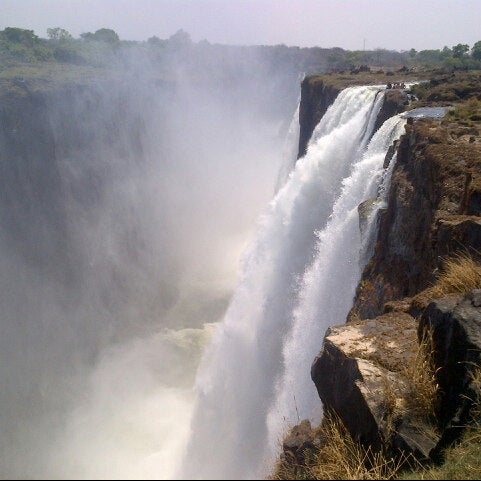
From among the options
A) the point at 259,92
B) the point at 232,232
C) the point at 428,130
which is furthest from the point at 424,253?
the point at 259,92

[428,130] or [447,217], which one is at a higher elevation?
[428,130]

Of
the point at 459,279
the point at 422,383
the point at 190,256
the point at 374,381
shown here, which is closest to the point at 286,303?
the point at 459,279

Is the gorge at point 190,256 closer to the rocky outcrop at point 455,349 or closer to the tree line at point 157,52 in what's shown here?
the rocky outcrop at point 455,349

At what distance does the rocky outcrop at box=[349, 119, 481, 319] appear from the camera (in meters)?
6.15

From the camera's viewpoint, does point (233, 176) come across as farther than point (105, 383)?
Yes

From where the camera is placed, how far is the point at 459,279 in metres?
4.61

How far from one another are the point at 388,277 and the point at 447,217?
163 centimetres

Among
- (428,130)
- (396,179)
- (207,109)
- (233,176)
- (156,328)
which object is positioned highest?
(428,130)

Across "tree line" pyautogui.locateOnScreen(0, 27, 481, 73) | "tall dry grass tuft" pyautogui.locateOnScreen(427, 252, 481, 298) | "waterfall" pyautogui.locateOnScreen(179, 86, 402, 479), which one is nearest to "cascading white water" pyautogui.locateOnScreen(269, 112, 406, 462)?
"waterfall" pyautogui.locateOnScreen(179, 86, 402, 479)

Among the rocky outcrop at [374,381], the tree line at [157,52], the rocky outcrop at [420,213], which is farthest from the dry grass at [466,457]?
the tree line at [157,52]

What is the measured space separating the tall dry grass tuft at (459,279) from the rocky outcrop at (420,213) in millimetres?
725

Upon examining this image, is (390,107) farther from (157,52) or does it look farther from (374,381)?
(157,52)

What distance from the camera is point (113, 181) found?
1239 inches

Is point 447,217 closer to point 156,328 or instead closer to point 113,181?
point 156,328
